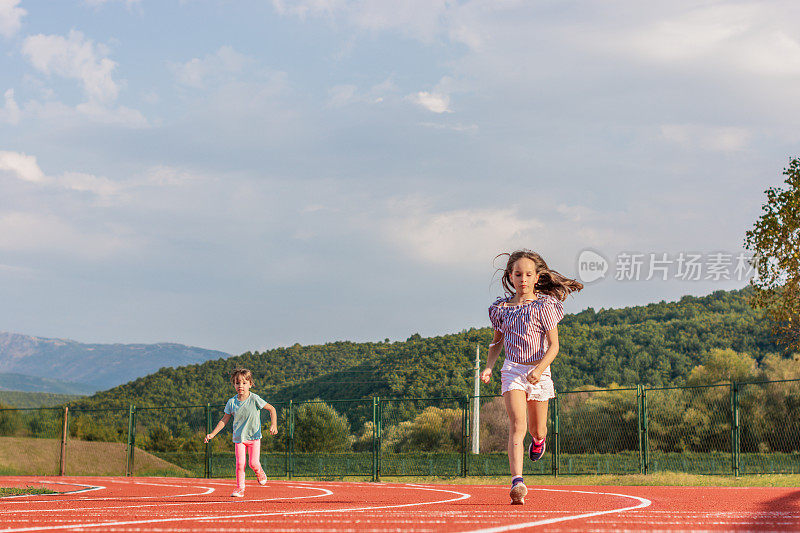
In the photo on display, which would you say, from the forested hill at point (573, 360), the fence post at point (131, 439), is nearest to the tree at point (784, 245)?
the fence post at point (131, 439)

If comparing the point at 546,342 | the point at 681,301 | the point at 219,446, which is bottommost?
the point at 219,446

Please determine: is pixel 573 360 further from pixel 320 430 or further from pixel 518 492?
pixel 518 492

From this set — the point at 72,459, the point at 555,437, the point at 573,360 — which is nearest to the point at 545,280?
the point at 555,437

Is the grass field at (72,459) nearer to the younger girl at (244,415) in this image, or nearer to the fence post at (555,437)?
the fence post at (555,437)

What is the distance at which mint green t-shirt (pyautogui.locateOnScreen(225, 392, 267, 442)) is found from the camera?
9.88m

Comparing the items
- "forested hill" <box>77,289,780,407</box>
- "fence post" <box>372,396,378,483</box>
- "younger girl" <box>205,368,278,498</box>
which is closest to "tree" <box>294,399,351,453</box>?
"forested hill" <box>77,289,780,407</box>

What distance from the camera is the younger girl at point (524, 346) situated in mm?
6676

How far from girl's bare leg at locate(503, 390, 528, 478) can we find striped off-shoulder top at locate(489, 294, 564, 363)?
0.93ft

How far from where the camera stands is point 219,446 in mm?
39281

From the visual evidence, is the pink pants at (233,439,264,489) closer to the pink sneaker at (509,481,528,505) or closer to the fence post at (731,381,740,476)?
the pink sneaker at (509,481,528,505)

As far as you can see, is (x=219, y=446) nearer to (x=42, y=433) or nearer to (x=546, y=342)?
(x=42, y=433)

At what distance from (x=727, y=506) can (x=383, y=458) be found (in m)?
26.5

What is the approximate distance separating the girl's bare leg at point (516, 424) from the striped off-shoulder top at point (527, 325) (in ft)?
0.93

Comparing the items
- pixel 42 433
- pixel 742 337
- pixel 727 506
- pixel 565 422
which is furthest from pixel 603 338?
pixel 727 506
